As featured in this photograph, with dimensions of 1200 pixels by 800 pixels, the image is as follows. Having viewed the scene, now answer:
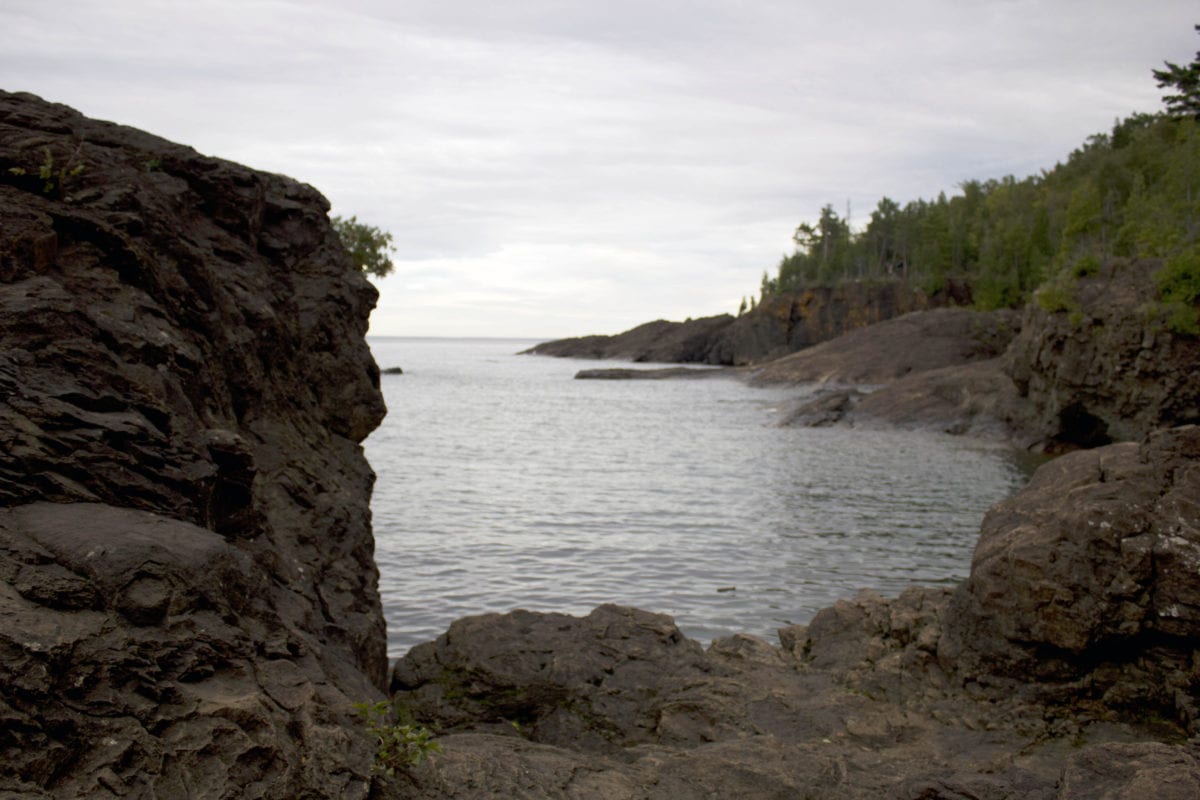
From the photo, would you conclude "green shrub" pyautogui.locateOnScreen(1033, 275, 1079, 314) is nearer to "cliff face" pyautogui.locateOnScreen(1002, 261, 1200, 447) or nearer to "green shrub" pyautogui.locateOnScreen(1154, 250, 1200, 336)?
"cliff face" pyautogui.locateOnScreen(1002, 261, 1200, 447)

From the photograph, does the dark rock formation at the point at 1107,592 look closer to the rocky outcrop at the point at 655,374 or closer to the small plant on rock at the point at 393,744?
the small plant on rock at the point at 393,744

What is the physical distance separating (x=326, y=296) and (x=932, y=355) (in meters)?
68.7

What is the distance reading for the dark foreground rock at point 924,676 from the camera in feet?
25.0

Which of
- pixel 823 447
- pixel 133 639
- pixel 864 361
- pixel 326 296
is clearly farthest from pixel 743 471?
pixel 864 361

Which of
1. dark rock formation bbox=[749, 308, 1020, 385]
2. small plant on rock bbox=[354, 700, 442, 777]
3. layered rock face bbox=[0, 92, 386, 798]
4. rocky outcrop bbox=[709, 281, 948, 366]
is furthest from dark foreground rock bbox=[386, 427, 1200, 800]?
rocky outcrop bbox=[709, 281, 948, 366]

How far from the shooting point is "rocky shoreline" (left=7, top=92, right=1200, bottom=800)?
184 inches

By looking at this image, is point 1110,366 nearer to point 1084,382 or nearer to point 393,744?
point 1084,382

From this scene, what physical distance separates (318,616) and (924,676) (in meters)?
6.57

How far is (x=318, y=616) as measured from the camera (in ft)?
26.2

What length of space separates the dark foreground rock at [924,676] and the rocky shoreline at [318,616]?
33 mm

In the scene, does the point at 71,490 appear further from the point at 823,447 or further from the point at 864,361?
the point at 864,361

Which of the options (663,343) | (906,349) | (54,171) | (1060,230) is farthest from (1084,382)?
(663,343)

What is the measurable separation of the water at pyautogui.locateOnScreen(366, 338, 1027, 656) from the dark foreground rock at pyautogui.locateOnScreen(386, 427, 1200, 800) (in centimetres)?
384

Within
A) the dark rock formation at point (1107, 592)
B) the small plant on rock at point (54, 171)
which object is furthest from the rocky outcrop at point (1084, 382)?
the small plant on rock at point (54, 171)
